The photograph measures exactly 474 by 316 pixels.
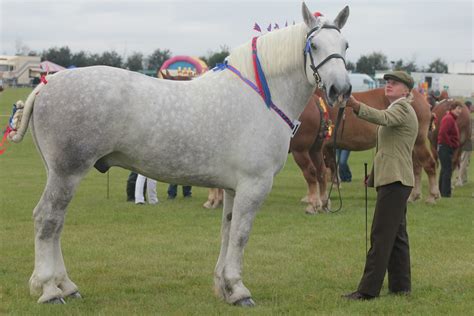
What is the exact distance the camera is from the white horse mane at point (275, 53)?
5.67 meters

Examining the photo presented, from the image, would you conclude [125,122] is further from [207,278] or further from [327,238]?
[327,238]

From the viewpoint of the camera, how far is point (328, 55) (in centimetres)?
533

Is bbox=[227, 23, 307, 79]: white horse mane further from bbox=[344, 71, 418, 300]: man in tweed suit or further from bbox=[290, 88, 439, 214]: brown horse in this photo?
bbox=[290, 88, 439, 214]: brown horse

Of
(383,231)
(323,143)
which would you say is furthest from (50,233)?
(323,143)

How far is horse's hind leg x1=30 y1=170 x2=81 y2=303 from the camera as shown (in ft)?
17.4

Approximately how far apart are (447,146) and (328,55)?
9648 millimetres

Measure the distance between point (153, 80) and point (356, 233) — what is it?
16.0ft

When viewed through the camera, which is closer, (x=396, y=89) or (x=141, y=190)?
(x=396, y=89)

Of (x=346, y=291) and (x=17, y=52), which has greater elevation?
(x=17, y=52)

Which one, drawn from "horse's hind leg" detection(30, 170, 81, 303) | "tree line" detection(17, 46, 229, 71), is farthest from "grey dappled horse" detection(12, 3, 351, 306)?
"tree line" detection(17, 46, 229, 71)

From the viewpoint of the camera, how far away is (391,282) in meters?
6.32

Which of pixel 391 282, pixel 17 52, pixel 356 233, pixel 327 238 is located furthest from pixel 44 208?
pixel 17 52

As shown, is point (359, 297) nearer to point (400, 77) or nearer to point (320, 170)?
point (400, 77)

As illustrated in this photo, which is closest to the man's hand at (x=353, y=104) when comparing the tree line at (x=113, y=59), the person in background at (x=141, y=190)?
the person in background at (x=141, y=190)
